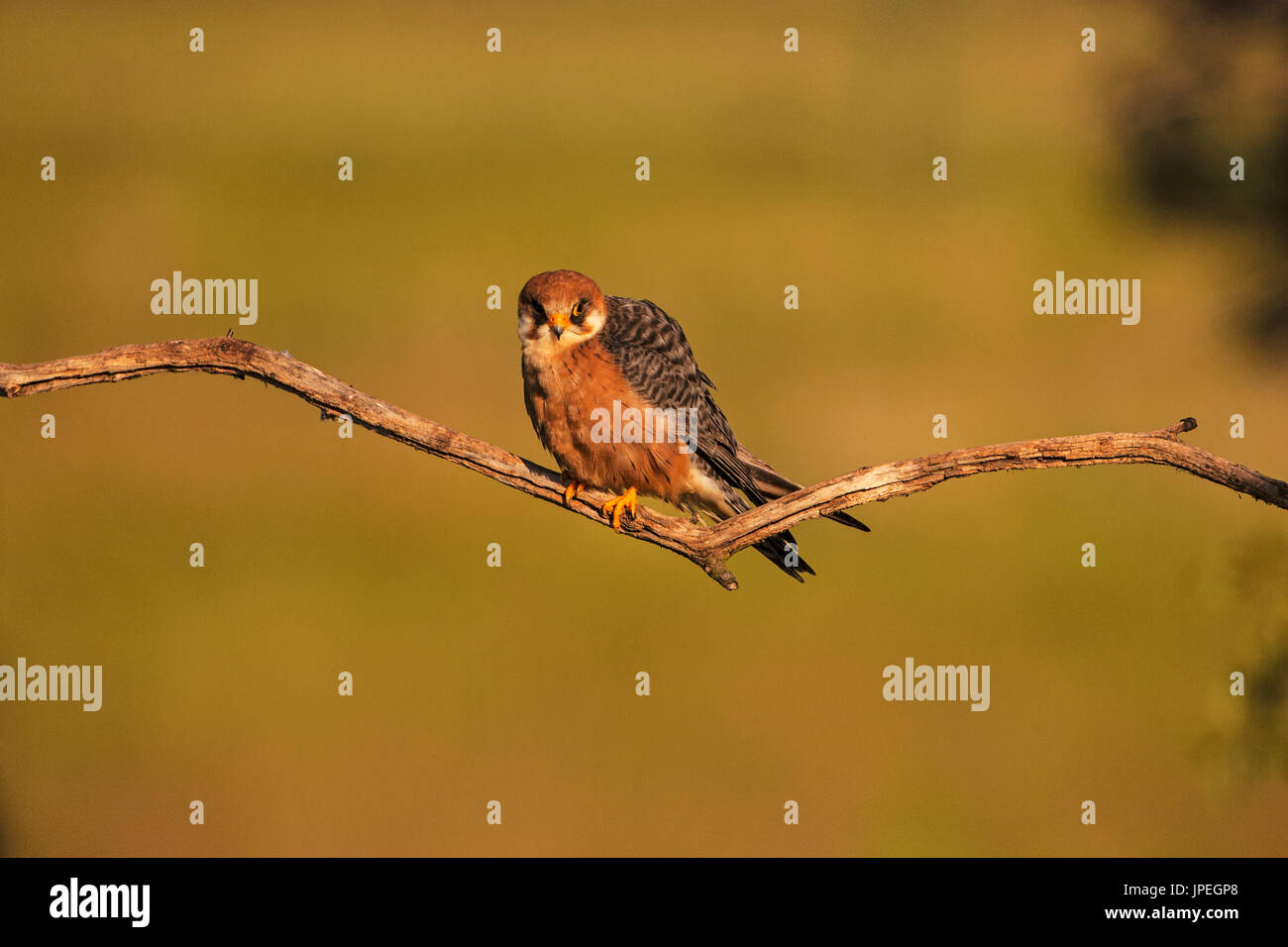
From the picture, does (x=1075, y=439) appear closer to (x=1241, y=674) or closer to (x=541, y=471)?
(x=541, y=471)

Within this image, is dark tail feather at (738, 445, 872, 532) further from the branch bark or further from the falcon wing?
the branch bark

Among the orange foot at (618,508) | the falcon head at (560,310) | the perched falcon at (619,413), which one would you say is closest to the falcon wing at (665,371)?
the perched falcon at (619,413)

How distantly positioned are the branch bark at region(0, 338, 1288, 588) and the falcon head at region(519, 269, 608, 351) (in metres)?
0.55

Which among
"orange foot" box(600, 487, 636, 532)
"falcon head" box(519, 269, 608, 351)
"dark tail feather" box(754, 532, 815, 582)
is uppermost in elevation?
"falcon head" box(519, 269, 608, 351)

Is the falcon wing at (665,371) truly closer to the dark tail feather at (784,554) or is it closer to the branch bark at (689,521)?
the dark tail feather at (784,554)

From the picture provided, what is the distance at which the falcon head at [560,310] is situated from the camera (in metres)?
4.06

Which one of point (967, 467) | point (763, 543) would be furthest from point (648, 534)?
point (967, 467)

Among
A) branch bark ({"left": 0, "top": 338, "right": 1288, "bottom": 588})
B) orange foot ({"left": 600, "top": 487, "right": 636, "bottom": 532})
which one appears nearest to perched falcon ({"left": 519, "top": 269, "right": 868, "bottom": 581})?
orange foot ({"left": 600, "top": 487, "right": 636, "bottom": 532})

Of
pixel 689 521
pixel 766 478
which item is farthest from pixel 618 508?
pixel 766 478

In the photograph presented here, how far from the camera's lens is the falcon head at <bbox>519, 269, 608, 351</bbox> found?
4062mm

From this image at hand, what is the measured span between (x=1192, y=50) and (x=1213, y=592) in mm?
9593

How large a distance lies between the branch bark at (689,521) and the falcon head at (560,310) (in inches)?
21.6

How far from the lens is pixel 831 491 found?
11.9 ft

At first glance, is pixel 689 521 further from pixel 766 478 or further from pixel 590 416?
pixel 590 416
